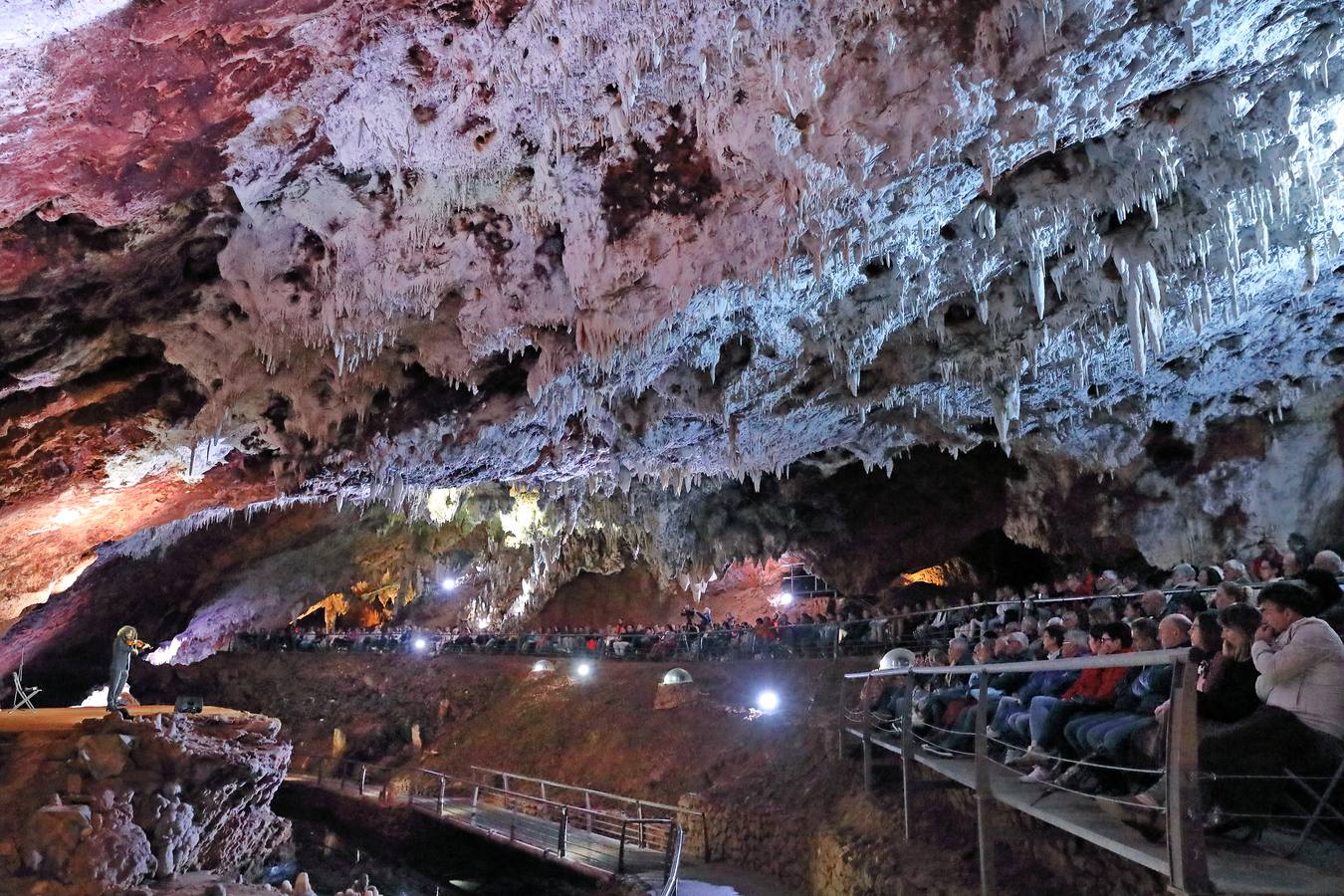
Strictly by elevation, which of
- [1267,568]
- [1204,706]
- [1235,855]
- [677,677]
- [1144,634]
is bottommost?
[677,677]

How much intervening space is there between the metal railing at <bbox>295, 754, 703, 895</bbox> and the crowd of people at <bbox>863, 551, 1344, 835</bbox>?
14.2 feet

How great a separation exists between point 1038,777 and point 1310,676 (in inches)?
60.9

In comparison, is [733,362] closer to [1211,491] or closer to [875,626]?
[875,626]

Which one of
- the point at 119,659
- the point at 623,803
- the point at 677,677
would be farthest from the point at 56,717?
the point at 677,677

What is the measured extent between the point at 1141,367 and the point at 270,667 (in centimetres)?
2227

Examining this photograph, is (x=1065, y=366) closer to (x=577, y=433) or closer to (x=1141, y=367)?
(x=1141, y=367)

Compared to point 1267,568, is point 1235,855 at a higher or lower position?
lower

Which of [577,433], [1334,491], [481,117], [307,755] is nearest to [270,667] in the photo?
[307,755]

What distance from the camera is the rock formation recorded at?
8258mm

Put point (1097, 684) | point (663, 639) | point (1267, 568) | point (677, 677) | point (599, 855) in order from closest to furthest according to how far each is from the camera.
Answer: point (1097, 684)
point (1267, 568)
point (599, 855)
point (677, 677)
point (663, 639)

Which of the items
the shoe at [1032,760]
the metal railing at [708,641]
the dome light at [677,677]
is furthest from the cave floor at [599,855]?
the shoe at [1032,760]

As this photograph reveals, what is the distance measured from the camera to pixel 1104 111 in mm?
6141

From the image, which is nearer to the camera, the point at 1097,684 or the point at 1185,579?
the point at 1097,684

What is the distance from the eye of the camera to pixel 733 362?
10.2m
